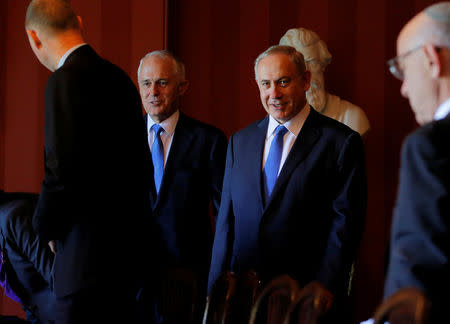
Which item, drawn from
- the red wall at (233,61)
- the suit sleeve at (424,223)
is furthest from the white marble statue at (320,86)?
the suit sleeve at (424,223)

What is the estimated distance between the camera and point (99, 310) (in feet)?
7.00

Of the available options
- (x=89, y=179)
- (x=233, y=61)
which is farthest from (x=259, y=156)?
(x=233, y=61)

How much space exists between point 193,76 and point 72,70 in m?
2.99

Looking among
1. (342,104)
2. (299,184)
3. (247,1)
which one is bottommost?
(299,184)

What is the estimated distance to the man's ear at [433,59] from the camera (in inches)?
57.2

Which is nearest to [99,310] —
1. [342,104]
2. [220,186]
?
[220,186]

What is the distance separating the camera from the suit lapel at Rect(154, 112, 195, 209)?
318cm

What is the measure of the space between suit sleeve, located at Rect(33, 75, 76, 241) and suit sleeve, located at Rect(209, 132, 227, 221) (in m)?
1.19

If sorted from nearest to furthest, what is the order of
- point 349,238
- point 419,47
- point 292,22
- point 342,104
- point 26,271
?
point 419,47, point 349,238, point 26,271, point 342,104, point 292,22

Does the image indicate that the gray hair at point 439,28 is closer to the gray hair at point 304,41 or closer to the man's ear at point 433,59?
the man's ear at point 433,59

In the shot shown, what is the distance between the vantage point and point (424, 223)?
1275mm

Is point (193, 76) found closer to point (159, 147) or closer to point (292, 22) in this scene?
point (292, 22)

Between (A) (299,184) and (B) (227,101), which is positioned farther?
(B) (227,101)

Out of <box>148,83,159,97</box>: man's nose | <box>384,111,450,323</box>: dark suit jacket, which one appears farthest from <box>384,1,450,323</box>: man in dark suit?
<box>148,83,159,97</box>: man's nose
